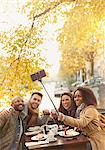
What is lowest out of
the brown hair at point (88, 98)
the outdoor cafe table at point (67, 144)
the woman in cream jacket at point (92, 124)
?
the outdoor cafe table at point (67, 144)

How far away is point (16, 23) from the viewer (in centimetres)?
313

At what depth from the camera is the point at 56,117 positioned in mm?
2682

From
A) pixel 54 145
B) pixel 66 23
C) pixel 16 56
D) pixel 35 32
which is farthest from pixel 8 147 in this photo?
pixel 66 23

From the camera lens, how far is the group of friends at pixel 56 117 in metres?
2.32

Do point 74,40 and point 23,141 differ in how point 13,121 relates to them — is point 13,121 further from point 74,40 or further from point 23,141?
point 74,40

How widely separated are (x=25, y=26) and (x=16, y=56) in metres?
0.40

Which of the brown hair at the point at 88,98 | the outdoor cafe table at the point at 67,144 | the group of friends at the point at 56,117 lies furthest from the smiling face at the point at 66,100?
the outdoor cafe table at the point at 67,144

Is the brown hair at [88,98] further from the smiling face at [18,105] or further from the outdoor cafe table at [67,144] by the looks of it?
the smiling face at [18,105]

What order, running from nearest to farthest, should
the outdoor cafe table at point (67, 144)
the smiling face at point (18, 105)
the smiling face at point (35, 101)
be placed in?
the outdoor cafe table at point (67, 144) < the smiling face at point (18, 105) < the smiling face at point (35, 101)

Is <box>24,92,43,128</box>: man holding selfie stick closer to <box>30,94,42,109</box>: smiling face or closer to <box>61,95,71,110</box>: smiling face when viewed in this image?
<box>30,94,42,109</box>: smiling face

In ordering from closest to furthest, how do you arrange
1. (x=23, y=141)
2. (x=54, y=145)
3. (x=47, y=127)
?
(x=54, y=145)
(x=23, y=141)
(x=47, y=127)

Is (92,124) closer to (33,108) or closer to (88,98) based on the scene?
(88,98)

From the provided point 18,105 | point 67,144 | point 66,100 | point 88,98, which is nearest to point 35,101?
point 18,105

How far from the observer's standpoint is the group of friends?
2.32m
